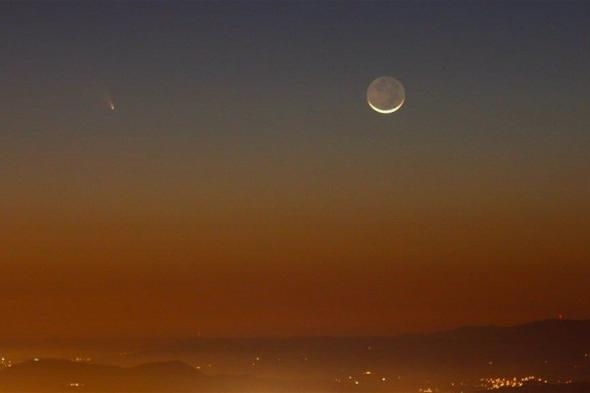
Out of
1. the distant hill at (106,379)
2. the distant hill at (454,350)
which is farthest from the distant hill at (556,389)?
the distant hill at (454,350)

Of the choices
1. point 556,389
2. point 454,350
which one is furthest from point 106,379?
point 454,350

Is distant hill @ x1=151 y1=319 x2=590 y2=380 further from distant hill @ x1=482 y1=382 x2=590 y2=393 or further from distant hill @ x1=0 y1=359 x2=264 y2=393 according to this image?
distant hill @ x1=0 y1=359 x2=264 y2=393

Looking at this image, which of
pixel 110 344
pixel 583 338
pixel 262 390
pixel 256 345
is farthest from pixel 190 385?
pixel 110 344

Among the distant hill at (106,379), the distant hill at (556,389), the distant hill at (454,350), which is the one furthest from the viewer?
the distant hill at (454,350)

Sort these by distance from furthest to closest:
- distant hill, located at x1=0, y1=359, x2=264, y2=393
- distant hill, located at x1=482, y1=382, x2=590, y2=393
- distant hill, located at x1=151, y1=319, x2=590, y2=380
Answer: distant hill, located at x1=151, y1=319, x2=590, y2=380 → distant hill, located at x1=0, y1=359, x2=264, y2=393 → distant hill, located at x1=482, y1=382, x2=590, y2=393

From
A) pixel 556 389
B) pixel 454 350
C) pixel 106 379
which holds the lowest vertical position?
pixel 556 389

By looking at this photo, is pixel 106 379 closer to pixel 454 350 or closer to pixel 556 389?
pixel 556 389

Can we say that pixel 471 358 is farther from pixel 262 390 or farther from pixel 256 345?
pixel 262 390

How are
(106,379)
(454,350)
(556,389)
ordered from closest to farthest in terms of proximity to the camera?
(556,389)
(106,379)
(454,350)

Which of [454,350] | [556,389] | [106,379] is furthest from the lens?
[454,350]

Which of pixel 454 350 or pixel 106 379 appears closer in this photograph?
pixel 106 379

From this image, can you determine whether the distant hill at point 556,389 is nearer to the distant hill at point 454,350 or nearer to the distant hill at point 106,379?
the distant hill at point 106,379

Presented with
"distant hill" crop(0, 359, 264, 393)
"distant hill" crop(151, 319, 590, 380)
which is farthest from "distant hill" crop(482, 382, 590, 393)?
"distant hill" crop(151, 319, 590, 380)

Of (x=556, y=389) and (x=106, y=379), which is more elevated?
(x=106, y=379)
